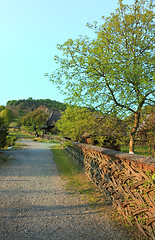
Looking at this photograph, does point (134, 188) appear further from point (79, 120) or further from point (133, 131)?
point (133, 131)

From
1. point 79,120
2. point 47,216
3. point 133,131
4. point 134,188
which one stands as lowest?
point 47,216

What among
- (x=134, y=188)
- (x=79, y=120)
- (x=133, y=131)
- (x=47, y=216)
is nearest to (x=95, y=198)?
(x=47, y=216)

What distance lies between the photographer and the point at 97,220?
4.05 metres

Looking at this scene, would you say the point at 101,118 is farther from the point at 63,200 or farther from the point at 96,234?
the point at 96,234

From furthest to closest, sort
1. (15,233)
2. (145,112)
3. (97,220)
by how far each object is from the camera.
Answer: (145,112) < (97,220) < (15,233)

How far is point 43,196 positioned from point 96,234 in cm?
255

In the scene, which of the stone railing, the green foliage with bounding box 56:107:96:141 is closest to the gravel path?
the stone railing

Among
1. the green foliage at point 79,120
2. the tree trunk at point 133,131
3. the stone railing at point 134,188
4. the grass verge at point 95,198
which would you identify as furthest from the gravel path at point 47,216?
the tree trunk at point 133,131

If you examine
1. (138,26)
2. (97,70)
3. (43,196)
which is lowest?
(43,196)

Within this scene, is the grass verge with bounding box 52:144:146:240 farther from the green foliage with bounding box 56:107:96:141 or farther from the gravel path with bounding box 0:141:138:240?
the green foliage with bounding box 56:107:96:141

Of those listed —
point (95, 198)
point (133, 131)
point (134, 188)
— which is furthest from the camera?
point (133, 131)

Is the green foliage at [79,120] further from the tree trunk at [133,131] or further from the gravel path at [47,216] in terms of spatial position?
the gravel path at [47,216]

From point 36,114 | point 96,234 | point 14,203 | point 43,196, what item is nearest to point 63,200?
point 43,196

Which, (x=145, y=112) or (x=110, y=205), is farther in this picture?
(x=145, y=112)
